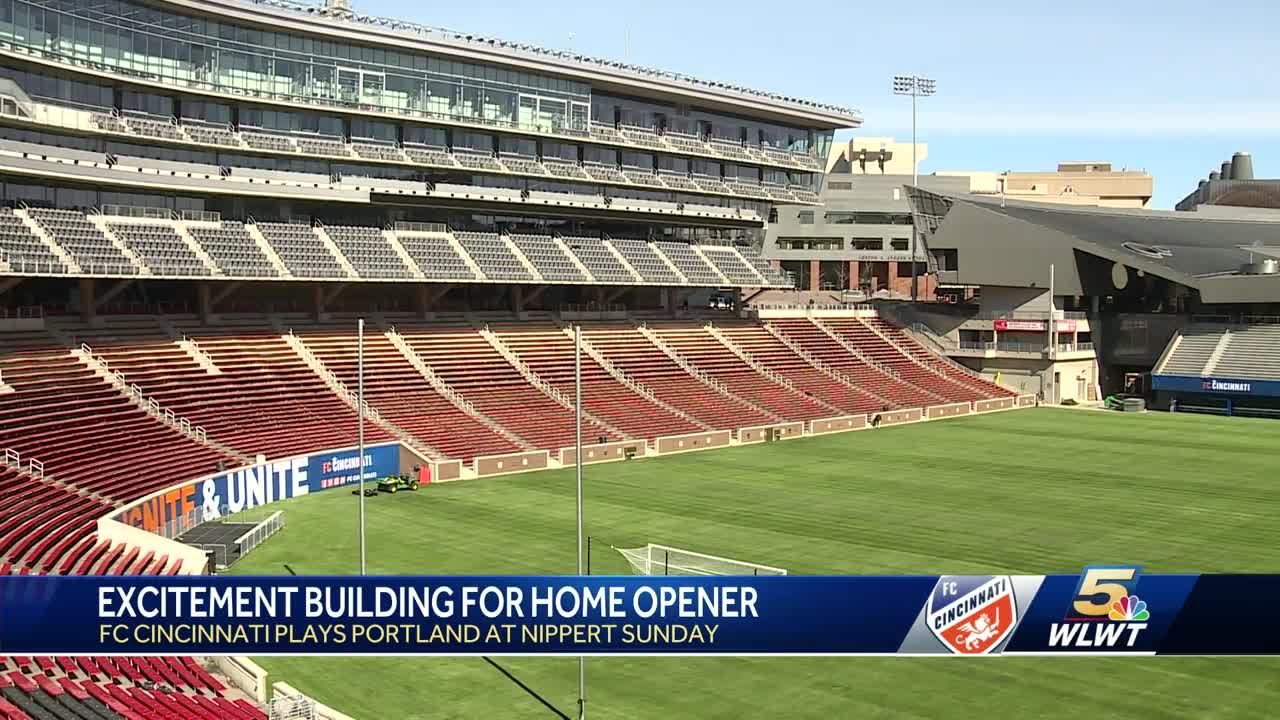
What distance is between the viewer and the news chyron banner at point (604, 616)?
17.9 metres

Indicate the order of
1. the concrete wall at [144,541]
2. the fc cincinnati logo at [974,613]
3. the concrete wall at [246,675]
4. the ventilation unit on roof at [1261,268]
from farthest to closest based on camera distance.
Result: the ventilation unit on roof at [1261,268] < the concrete wall at [144,541] < the concrete wall at [246,675] < the fc cincinnati logo at [974,613]

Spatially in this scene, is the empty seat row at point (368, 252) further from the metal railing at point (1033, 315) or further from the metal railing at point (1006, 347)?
the metal railing at point (1033, 315)

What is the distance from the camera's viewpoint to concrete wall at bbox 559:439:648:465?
198 feet

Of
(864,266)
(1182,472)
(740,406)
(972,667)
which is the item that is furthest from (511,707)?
Answer: (864,266)

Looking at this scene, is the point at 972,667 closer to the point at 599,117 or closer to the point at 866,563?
the point at 866,563

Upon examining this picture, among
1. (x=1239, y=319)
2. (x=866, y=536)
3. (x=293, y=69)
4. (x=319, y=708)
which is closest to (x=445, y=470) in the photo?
(x=866, y=536)

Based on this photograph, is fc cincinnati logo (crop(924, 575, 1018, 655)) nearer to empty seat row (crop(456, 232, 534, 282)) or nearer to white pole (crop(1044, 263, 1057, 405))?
empty seat row (crop(456, 232, 534, 282))

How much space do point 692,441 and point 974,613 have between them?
48470 mm

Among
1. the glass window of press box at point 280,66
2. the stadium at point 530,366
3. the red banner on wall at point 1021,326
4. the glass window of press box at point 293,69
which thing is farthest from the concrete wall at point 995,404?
the glass window of press box at point 280,66

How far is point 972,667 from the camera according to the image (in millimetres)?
28719

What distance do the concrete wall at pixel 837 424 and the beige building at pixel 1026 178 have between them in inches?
3412

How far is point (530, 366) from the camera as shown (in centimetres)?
7319

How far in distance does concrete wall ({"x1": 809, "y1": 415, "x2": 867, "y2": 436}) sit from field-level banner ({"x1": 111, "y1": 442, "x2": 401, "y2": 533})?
2776 centimetres

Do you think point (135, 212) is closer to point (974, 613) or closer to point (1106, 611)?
point (974, 613)
